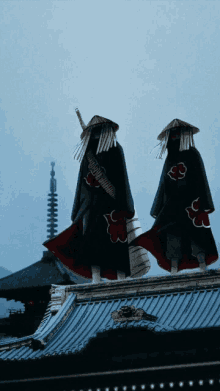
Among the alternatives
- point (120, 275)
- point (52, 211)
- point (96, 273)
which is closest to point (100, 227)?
point (96, 273)

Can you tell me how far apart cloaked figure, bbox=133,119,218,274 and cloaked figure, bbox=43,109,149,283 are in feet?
2.42

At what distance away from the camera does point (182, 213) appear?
11250 millimetres

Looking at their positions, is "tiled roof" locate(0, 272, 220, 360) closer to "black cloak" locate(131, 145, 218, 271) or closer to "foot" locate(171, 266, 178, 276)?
"foot" locate(171, 266, 178, 276)

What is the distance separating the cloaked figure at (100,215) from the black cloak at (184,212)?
2.35 ft

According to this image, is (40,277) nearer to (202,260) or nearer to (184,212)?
(184,212)

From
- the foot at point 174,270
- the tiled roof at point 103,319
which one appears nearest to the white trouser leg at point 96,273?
the tiled roof at point 103,319

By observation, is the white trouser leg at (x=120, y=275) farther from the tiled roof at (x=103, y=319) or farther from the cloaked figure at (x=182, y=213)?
the tiled roof at (x=103, y=319)

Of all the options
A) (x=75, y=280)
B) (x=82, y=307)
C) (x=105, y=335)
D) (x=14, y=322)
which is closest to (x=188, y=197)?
(x=82, y=307)

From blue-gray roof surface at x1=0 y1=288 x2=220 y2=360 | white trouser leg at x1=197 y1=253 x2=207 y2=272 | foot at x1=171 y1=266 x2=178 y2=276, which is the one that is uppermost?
white trouser leg at x1=197 y1=253 x2=207 y2=272

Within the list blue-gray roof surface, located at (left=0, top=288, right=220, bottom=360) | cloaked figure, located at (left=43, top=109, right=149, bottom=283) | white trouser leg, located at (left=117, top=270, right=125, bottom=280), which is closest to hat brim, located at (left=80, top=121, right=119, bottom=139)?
cloaked figure, located at (left=43, top=109, right=149, bottom=283)

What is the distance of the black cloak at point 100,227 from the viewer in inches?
463

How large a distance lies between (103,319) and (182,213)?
3060 mm

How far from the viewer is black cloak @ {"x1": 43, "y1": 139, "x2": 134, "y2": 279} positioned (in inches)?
463

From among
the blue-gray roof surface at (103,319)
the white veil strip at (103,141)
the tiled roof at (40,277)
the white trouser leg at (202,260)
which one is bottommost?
the blue-gray roof surface at (103,319)
